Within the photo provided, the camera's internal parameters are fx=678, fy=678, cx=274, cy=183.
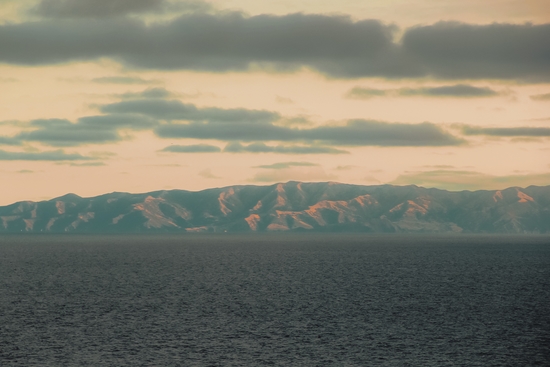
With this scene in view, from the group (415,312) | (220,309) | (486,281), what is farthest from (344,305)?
(486,281)

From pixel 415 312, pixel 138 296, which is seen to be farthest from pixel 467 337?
A: pixel 138 296

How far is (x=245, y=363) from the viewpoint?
69812 mm

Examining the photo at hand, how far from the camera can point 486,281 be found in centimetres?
16288

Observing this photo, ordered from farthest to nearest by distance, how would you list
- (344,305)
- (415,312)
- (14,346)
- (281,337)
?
(344,305) < (415,312) < (281,337) < (14,346)

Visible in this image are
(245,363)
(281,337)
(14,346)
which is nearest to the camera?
(245,363)

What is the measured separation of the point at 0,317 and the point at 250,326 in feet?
119

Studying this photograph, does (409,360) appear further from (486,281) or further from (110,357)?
(486,281)

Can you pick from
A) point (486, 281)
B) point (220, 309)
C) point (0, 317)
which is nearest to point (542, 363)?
point (220, 309)

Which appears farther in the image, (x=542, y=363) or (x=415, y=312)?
(x=415, y=312)

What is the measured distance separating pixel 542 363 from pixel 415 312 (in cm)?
3708

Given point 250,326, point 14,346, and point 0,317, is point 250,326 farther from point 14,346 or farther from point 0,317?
point 0,317

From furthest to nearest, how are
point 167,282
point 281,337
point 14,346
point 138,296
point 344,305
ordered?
point 167,282
point 138,296
point 344,305
point 281,337
point 14,346

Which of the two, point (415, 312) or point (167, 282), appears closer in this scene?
point (415, 312)

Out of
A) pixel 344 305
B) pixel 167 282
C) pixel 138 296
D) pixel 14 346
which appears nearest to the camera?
pixel 14 346
